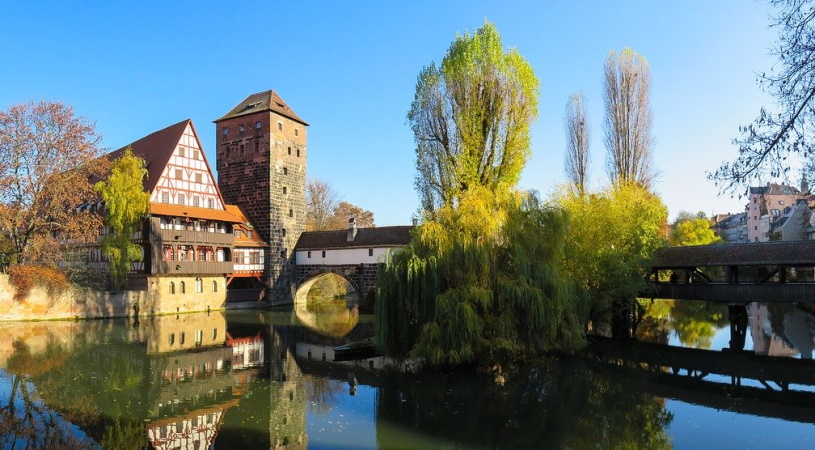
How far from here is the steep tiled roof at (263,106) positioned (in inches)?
Answer: 1302

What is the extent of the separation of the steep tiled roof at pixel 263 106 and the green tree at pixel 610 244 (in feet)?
65.7

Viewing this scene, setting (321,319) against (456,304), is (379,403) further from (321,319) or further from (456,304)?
(321,319)

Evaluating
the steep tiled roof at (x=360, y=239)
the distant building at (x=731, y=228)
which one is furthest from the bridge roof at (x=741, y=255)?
the distant building at (x=731, y=228)

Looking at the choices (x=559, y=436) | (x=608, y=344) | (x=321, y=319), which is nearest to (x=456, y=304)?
(x=559, y=436)

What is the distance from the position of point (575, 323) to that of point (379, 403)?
246 inches

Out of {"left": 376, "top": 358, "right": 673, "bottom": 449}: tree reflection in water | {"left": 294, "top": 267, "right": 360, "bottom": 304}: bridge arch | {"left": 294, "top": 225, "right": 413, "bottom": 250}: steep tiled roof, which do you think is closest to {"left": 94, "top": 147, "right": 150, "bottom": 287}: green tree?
{"left": 294, "top": 225, "right": 413, "bottom": 250}: steep tiled roof

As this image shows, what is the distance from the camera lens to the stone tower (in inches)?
1296

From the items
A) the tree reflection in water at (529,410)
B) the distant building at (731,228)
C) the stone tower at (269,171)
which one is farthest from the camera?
the distant building at (731,228)

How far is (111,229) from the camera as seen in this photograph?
2614 centimetres

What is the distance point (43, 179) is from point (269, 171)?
1197cm

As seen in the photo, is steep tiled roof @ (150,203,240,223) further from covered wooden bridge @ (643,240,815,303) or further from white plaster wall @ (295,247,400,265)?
covered wooden bridge @ (643,240,815,303)

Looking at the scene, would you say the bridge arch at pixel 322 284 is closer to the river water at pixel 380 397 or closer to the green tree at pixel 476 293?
the river water at pixel 380 397

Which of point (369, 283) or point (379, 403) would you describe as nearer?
point (379, 403)

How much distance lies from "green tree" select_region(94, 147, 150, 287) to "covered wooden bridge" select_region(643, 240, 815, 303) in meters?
22.0
